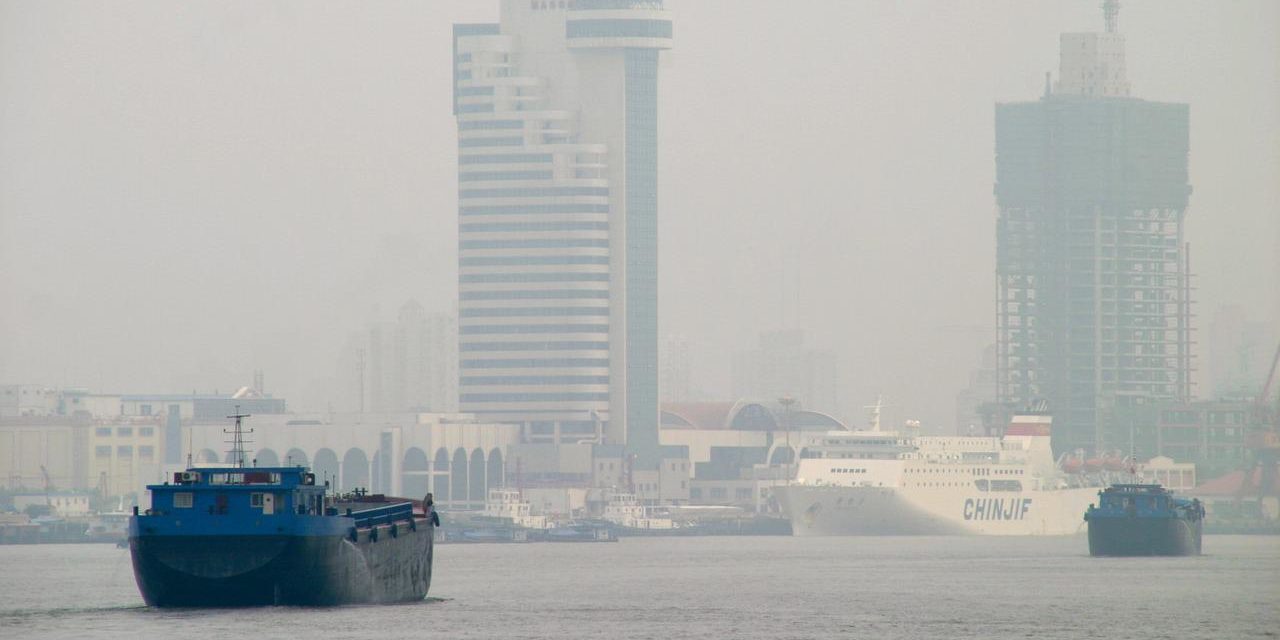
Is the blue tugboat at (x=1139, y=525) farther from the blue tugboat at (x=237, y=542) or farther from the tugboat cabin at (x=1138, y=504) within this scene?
the blue tugboat at (x=237, y=542)

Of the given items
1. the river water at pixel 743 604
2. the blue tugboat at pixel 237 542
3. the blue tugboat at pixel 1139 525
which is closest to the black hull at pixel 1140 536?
the blue tugboat at pixel 1139 525

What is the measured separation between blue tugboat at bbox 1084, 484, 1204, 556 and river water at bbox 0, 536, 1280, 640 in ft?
28.5

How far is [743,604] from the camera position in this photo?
117000 millimetres

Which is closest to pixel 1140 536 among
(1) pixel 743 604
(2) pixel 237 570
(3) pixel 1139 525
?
(3) pixel 1139 525

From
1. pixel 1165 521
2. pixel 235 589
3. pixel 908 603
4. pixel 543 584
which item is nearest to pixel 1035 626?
pixel 908 603

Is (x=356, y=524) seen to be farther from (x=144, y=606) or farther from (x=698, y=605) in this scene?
(x=698, y=605)

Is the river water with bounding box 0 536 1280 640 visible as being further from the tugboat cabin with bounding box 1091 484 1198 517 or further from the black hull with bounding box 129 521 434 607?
the tugboat cabin with bounding box 1091 484 1198 517

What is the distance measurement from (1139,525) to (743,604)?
7714 cm

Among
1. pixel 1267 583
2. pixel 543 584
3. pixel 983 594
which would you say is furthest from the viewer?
pixel 1267 583

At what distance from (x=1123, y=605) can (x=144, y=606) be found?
4602cm

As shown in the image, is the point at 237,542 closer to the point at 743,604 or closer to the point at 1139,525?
the point at 743,604

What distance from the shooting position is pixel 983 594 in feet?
416

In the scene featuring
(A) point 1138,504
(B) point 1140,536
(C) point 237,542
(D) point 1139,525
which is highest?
(C) point 237,542

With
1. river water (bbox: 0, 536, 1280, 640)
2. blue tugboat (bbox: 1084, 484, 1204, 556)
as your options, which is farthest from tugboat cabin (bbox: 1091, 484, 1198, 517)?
river water (bbox: 0, 536, 1280, 640)
